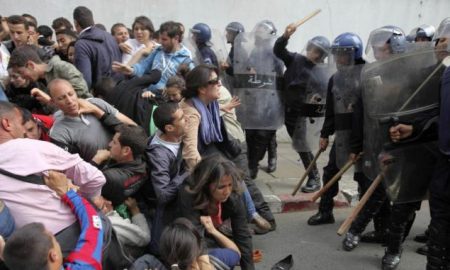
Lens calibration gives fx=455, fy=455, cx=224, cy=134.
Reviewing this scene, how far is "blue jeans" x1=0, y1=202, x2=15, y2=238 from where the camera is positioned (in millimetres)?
2215

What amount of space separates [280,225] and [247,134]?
122 cm

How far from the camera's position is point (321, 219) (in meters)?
4.49

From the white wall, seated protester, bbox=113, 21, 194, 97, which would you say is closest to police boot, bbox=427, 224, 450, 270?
seated protester, bbox=113, 21, 194, 97

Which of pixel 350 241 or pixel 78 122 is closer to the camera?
pixel 78 122

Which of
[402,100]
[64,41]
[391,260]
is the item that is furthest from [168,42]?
[391,260]

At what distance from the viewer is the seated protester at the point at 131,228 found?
3.02 metres

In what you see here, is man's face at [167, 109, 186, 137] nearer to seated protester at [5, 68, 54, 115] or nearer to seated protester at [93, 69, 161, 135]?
seated protester at [93, 69, 161, 135]

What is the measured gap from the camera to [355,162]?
393 cm

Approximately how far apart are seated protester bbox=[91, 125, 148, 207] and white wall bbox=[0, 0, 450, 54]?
163 inches

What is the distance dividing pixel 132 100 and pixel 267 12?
4250 mm

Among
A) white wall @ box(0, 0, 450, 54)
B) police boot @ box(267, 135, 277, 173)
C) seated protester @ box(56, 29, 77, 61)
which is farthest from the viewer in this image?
white wall @ box(0, 0, 450, 54)

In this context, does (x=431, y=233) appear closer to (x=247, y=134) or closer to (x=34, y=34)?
→ (x=247, y=134)

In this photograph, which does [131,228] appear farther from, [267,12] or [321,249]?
[267,12]

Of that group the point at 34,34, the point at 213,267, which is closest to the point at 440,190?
the point at 213,267
